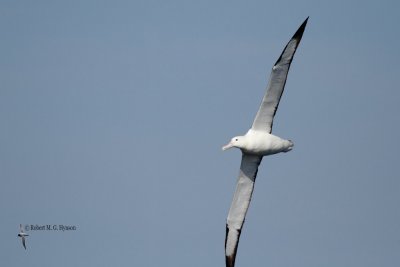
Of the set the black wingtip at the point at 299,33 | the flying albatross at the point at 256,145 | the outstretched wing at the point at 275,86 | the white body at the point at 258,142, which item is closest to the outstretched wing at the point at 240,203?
the flying albatross at the point at 256,145

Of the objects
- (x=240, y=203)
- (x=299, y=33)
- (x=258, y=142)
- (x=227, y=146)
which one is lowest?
(x=240, y=203)

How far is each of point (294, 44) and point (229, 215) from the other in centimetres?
713

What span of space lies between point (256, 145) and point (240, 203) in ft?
10.1

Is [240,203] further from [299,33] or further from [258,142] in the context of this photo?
[299,33]

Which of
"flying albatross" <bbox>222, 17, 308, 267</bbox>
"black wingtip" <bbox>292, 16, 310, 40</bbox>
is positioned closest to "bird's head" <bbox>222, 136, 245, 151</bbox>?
"flying albatross" <bbox>222, 17, 308, 267</bbox>

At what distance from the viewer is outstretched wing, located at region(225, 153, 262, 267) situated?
3512 cm

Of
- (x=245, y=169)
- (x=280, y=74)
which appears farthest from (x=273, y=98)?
(x=245, y=169)

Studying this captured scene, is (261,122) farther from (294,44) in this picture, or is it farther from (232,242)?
(232,242)

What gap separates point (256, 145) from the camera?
33.6 meters

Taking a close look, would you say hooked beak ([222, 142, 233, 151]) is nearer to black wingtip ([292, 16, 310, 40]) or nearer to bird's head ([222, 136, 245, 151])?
bird's head ([222, 136, 245, 151])

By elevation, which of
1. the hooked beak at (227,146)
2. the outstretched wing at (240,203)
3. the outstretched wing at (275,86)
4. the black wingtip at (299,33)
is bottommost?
the outstretched wing at (240,203)

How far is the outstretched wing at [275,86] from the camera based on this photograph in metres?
32.3

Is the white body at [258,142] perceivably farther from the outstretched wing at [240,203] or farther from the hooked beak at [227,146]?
the outstretched wing at [240,203]

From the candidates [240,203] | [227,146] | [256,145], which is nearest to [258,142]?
[256,145]
